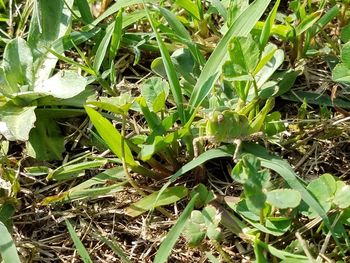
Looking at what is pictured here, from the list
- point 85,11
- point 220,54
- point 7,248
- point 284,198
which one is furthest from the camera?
point 85,11

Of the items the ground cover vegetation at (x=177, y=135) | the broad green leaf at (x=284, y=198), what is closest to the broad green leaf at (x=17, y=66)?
the ground cover vegetation at (x=177, y=135)

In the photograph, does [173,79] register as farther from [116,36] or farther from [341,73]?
[341,73]

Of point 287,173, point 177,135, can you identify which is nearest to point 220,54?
point 177,135

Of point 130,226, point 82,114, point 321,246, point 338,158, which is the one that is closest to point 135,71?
point 82,114

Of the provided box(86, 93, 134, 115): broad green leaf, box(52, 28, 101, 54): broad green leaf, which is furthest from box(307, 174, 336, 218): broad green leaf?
box(52, 28, 101, 54): broad green leaf

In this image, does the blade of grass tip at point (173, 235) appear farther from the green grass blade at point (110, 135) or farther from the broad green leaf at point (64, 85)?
the broad green leaf at point (64, 85)

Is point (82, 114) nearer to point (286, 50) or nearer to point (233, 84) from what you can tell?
point (233, 84)

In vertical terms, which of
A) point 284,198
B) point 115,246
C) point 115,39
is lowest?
point 115,246

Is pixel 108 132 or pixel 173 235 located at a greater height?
pixel 108 132
